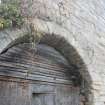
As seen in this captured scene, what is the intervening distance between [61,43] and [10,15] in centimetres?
97

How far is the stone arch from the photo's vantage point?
249 cm

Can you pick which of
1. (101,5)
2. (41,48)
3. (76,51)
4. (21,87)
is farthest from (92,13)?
(21,87)

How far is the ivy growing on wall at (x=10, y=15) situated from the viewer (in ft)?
7.46

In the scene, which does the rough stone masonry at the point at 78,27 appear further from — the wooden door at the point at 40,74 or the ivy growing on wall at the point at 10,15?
the wooden door at the point at 40,74

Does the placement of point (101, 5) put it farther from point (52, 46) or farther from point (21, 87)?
point (21, 87)

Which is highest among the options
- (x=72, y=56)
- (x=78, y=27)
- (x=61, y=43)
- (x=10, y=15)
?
(x=78, y=27)

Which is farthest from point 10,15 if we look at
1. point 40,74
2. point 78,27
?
point 78,27

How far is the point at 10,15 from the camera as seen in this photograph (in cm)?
235

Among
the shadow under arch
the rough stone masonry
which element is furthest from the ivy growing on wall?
the shadow under arch

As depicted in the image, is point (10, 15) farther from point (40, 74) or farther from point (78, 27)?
point (78, 27)

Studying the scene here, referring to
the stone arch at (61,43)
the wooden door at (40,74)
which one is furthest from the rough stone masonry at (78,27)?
the wooden door at (40,74)

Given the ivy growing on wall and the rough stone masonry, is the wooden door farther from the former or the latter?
the ivy growing on wall

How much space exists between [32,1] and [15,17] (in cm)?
30

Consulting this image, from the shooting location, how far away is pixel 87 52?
3539mm
